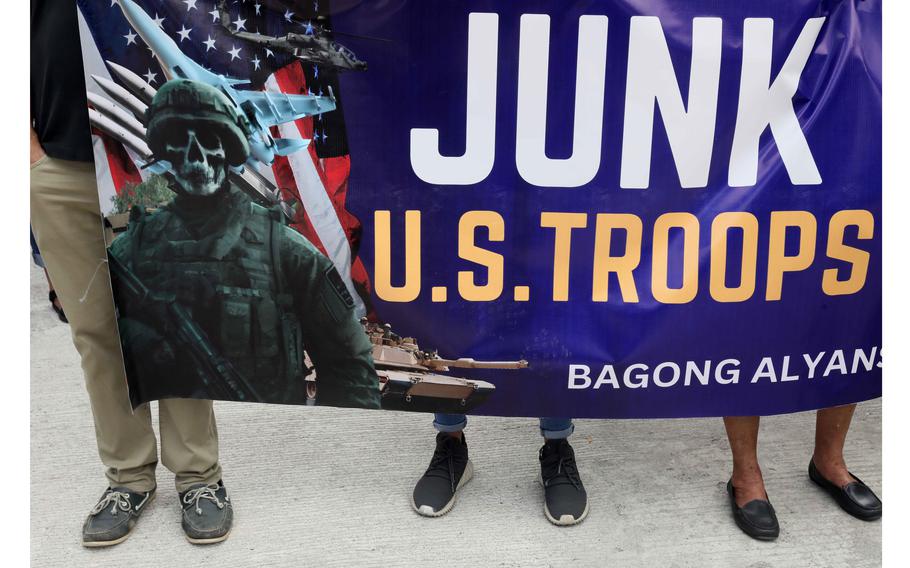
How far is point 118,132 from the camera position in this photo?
2549 mm

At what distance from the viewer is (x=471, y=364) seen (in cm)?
269

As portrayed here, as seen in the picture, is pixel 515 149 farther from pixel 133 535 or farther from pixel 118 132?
pixel 133 535

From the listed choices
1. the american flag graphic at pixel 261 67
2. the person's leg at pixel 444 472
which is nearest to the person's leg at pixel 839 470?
the person's leg at pixel 444 472

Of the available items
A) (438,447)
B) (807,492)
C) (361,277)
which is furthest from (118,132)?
(807,492)

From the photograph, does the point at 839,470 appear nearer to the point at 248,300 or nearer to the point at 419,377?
the point at 419,377

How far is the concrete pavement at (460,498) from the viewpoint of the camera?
2.80 metres

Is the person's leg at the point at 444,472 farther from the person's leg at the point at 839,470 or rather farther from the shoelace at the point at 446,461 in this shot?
the person's leg at the point at 839,470

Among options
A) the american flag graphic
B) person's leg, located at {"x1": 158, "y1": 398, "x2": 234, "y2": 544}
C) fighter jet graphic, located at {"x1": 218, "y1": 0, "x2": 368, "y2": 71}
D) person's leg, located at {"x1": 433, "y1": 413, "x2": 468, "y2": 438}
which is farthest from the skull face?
person's leg, located at {"x1": 433, "y1": 413, "x2": 468, "y2": 438}

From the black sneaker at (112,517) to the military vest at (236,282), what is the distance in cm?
63

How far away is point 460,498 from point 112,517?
116 centimetres

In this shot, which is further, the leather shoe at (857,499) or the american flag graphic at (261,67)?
the leather shoe at (857,499)

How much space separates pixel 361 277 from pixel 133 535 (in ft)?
3.87

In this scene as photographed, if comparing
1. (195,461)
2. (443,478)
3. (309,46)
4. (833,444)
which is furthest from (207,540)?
(833,444)

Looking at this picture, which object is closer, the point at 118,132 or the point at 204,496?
the point at 118,132
